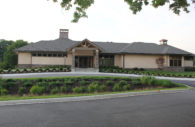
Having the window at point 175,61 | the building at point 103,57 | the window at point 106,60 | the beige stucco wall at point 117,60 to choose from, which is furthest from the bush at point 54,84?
the window at point 175,61

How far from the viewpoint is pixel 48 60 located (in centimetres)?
2269

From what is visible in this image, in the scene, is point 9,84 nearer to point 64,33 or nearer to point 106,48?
point 106,48

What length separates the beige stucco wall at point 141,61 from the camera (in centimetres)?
2373

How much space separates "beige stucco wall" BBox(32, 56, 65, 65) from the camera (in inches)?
883

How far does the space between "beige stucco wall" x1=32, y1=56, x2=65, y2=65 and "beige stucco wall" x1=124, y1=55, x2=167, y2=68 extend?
1139 centimetres

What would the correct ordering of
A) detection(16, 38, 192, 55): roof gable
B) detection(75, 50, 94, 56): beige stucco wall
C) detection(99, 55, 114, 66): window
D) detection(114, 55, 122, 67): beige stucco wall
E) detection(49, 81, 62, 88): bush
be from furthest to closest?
1. detection(114, 55, 122, 67): beige stucco wall
2. detection(99, 55, 114, 66): window
3. detection(75, 50, 94, 56): beige stucco wall
4. detection(16, 38, 192, 55): roof gable
5. detection(49, 81, 62, 88): bush

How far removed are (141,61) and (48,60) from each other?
16.4 meters

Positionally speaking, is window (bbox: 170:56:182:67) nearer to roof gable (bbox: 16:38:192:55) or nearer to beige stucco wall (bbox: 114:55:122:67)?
roof gable (bbox: 16:38:192:55)

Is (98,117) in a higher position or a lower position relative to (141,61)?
lower

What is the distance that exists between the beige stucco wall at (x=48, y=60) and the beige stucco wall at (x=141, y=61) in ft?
37.4

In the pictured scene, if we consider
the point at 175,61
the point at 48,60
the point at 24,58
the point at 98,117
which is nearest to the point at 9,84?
the point at 98,117

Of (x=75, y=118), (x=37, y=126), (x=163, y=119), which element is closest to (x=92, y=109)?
(x=75, y=118)

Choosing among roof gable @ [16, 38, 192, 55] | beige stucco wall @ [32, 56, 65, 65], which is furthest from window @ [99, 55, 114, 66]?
beige stucco wall @ [32, 56, 65, 65]

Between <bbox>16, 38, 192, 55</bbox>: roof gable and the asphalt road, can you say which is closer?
the asphalt road
